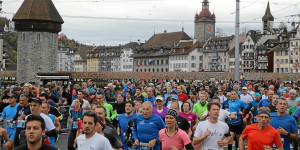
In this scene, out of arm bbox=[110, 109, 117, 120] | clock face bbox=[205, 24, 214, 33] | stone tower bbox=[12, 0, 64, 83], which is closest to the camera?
arm bbox=[110, 109, 117, 120]

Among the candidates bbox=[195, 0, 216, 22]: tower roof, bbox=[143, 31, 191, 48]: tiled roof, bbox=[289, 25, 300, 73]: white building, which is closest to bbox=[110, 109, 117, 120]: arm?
bbox=[289, 25, 300, 73]: white building

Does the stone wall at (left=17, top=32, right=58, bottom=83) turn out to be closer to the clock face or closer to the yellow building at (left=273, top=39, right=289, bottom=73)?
the yellow building at (left=273, top=39, right=289, bottom=73)

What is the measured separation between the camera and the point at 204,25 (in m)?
144

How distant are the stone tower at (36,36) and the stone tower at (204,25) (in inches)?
3387

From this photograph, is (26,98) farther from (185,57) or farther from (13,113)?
(185,57)

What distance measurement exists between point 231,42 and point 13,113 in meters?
100

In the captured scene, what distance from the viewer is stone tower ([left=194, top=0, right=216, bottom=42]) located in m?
143

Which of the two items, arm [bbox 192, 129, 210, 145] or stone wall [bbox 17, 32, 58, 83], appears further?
stone wall [bbox 17, 32, 58, 83]

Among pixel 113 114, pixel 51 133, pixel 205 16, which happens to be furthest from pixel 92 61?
pixel 51 133

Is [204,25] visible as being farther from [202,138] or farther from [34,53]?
[202,138]

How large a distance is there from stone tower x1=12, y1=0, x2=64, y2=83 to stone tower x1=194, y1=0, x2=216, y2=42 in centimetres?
8604

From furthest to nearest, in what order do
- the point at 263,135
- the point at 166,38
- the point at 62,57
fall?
the point at 62,57, the point at 166,38, the point at 263,135

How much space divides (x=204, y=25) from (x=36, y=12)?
91418 millimetres

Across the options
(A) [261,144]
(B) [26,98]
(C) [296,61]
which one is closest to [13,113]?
(B) [26,98]
